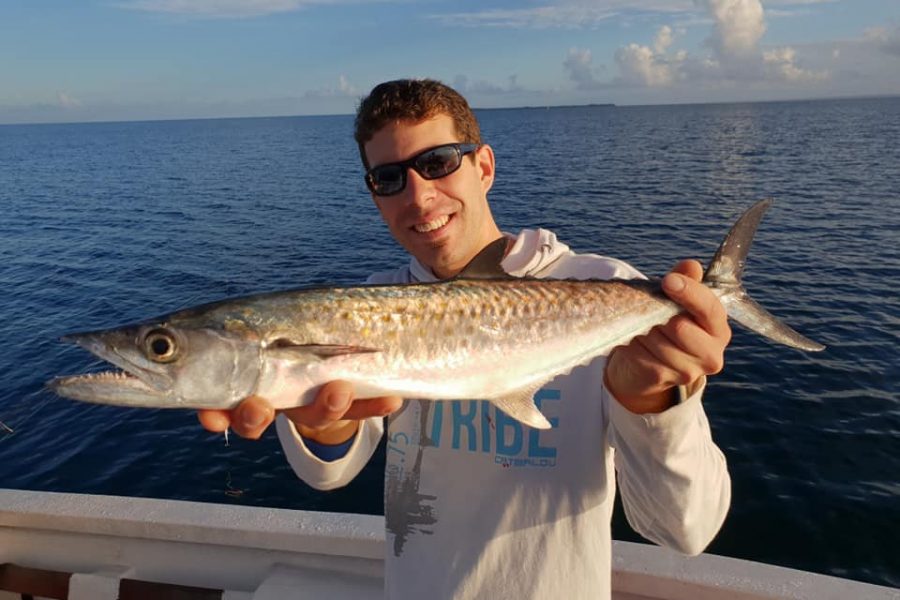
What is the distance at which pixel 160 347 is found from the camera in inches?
133

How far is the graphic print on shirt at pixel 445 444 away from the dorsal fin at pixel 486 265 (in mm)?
871

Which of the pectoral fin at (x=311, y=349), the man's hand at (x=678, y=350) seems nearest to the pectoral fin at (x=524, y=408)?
the man's hand at (x=678, y=350)

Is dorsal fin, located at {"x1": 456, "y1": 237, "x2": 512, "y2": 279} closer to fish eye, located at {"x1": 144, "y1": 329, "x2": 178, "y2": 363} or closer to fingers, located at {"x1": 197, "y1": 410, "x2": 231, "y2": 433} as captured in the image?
fingers, located at {"x1": 197, "y1": 410, "x2": 231, "y2": 433}

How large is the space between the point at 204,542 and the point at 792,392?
14.4 metres

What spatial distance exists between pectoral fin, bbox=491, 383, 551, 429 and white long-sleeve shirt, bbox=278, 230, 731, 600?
30cm

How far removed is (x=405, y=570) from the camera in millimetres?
3705

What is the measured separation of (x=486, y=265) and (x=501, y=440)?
1.18 meters

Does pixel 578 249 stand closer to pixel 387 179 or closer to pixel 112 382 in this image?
pixel 387 179

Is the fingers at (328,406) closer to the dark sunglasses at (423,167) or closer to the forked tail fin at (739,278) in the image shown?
the dark sunglasses at (423,167)

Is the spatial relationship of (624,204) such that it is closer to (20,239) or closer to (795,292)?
(795,292)

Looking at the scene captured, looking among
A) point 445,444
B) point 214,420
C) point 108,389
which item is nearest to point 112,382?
point 108,389

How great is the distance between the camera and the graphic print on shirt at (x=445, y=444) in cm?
366

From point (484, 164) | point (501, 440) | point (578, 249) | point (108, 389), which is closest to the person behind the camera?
point (108, 389)

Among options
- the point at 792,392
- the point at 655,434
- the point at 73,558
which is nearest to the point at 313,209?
the point at 792,392
